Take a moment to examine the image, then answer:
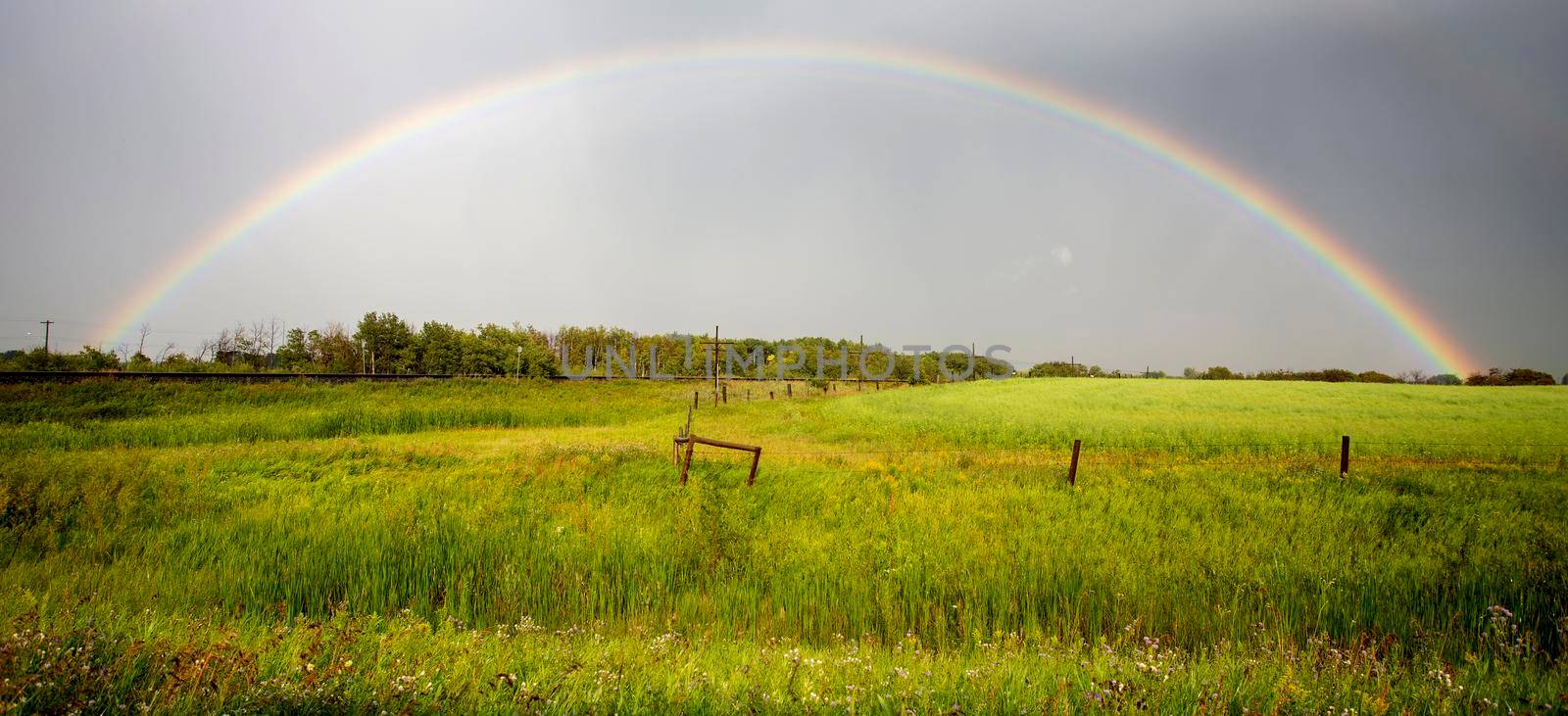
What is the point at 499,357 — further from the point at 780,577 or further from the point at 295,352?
the point at 780,577

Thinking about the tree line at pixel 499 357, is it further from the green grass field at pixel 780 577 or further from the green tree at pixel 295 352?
the green grass field at pixel 780 577

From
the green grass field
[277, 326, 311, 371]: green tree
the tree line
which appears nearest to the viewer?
the green grass field

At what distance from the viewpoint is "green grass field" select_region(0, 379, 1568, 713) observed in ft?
12.1

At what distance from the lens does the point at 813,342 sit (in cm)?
13825

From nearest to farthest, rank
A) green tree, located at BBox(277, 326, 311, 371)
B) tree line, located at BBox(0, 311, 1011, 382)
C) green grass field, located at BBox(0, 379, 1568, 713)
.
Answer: green grass field, located at BBox(0, 379, 1568, 713) → tree line, located at BBox(0, 311, 1011, 382) → green tree, located at BBox(277, 326, 311, 371)

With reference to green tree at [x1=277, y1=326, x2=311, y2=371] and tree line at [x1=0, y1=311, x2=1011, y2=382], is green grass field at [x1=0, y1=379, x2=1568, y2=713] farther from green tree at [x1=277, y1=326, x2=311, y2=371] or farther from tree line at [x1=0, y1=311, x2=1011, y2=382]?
green tree at [x1=277, y1=326, x2=311, y2=371]

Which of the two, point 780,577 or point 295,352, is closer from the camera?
point 780,577

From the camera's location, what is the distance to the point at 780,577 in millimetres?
8547

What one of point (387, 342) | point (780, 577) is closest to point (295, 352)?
point (387, 342)

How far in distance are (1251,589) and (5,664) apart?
11.5 m

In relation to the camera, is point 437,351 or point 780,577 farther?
point 437,351

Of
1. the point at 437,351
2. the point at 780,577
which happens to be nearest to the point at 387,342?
the point at 437,351

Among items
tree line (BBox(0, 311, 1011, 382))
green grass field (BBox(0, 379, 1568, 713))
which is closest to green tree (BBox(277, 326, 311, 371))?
tree line (BBox(0, 311, 1011, 382))

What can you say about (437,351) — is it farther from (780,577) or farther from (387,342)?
(780,577)
